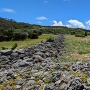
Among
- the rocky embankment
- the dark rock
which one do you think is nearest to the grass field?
the rocky embankment

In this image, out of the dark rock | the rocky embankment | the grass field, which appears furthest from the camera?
the grass field

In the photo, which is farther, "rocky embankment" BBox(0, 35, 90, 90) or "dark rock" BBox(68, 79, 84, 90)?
"rocky embankment" BBox(0, 35, 90, 90)

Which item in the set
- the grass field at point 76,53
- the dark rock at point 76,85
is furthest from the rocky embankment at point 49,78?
the grass field at point 76,53

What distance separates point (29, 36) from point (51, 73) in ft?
139

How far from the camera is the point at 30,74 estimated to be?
45.7 ft

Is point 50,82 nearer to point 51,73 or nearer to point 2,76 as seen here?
point 51,73

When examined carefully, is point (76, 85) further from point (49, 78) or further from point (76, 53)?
point (76, 53)

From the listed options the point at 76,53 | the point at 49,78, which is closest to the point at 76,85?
the point at 49,78

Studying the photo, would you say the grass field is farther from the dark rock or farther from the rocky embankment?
the dark rock

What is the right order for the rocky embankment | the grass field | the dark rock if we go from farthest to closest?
the grass field < the rocky embankment < the dark rock

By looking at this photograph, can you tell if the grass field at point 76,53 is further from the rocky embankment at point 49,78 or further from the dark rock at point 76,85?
the dark rock at point 76,85

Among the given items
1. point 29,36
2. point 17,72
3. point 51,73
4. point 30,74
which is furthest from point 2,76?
point 29,36

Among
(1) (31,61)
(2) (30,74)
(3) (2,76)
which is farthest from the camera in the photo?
(1) (31,61)

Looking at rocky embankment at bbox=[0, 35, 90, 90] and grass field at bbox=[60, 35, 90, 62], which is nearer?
rocky embankment at bbox=[0, 35, 90, 90]
